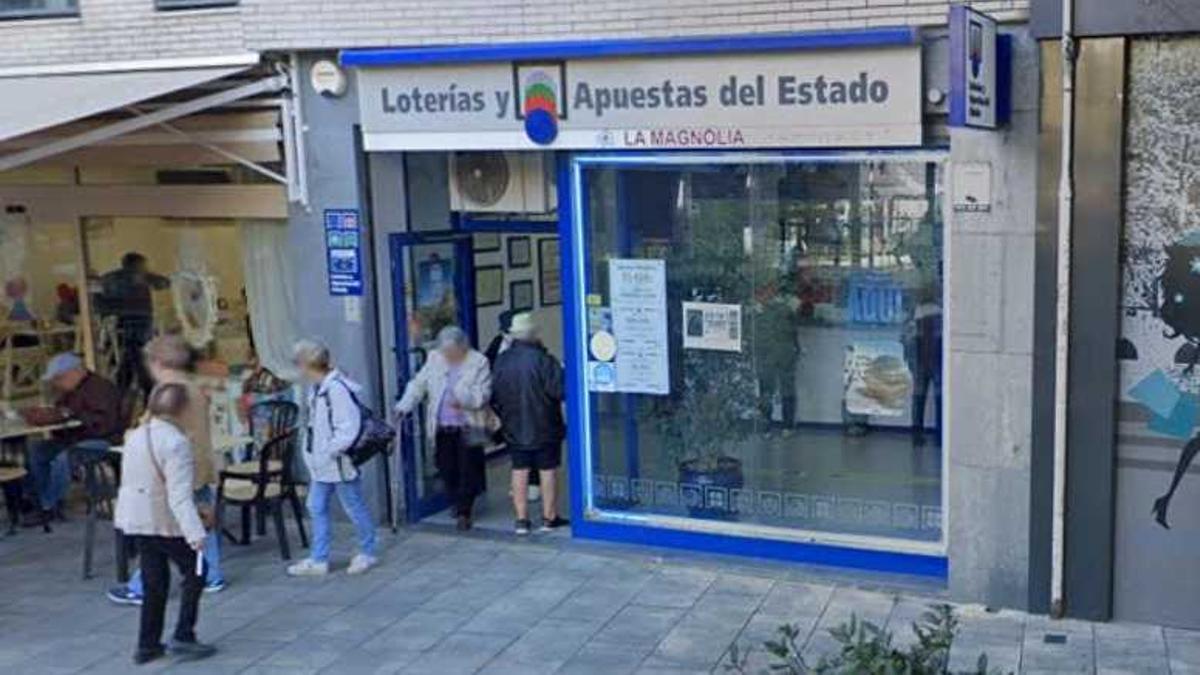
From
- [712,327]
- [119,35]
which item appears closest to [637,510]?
[712,327]

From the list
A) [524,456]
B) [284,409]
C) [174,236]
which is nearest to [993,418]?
[524,456]

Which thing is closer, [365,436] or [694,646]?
[694,646]

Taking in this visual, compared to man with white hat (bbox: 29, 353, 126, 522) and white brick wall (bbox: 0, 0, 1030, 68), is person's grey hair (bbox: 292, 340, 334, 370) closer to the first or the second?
man with white hat (bbox: 29, 353, 126, 522)

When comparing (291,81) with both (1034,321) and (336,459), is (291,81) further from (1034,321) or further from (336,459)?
(1034,321)

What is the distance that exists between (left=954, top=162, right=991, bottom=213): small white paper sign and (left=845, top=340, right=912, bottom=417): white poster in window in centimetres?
112

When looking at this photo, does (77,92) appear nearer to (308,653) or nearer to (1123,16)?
(308,653)

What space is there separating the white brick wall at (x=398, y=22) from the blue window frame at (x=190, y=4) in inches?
2.2

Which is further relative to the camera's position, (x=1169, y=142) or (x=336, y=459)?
(x=336, y=459)

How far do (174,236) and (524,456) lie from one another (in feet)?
12.2

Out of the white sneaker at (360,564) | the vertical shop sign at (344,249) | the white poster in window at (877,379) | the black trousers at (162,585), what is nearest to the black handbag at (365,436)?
the white sneaker at (360,564)

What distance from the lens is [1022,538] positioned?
7410 millimetres

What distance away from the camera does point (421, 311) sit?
32.0 ft

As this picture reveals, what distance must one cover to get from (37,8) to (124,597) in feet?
16.6

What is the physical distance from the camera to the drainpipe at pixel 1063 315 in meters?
6.84
